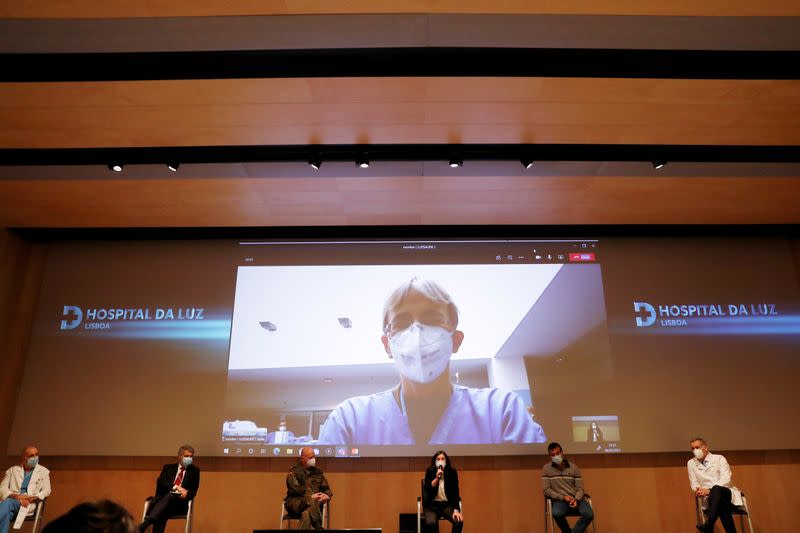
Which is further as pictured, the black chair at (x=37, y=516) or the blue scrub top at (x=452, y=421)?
the blue scrub top at (x=452, y=421)

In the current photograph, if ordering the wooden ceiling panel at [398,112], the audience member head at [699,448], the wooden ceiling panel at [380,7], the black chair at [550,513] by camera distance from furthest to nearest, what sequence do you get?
1. the audience member head at [699,448]
2. the black chair at [550,513]
3. the wooden ceiling panel at [398,112]
4. the wooden ceiling panel at [380,7]

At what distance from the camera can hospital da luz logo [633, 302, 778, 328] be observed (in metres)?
5.94

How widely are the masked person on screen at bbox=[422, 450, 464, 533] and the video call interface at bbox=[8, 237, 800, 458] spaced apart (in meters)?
0.40

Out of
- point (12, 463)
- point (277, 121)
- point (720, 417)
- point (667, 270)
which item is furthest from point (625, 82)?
point (12, 463)

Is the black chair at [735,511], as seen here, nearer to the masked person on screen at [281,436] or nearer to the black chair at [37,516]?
the masked person on screen at [281,436]

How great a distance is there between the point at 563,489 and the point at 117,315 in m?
4.89

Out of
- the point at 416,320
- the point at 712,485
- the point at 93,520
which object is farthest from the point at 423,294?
the point at 93,520

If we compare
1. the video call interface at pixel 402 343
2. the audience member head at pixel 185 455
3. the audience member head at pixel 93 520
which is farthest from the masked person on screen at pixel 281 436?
the audience member head at pixel 93 520

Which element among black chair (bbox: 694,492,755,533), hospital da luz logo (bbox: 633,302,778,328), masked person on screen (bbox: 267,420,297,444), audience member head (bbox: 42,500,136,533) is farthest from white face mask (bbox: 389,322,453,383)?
audience member head (bbox: 42,500,136,533)

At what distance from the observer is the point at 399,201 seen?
548 cm

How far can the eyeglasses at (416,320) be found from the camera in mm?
5844

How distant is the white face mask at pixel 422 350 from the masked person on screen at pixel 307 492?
1280 mm

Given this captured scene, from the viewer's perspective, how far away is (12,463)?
562 cm

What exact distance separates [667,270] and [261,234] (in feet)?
14.9
